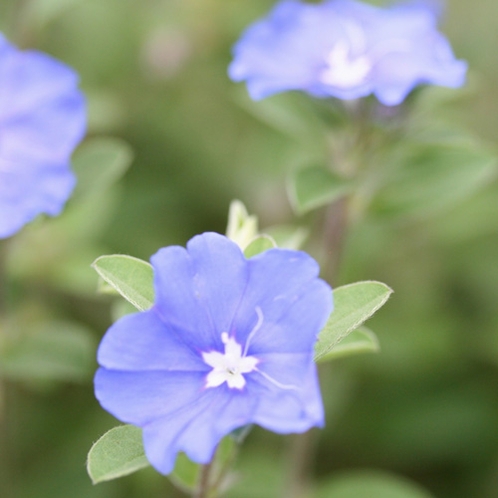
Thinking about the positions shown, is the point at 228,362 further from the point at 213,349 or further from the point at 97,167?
the point at 97,167

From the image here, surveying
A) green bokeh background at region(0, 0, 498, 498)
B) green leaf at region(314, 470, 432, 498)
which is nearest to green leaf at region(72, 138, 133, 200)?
green bokeh background at region(0, 0, 498, 498)

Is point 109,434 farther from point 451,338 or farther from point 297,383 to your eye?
point 451,338

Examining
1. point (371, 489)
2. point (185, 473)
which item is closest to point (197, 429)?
point (185, 473)

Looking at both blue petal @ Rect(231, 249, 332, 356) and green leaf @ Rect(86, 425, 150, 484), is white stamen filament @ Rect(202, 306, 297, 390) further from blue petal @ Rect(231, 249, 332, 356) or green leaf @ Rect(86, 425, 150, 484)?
green leaf @ Rect(86, 425, 150, 484)

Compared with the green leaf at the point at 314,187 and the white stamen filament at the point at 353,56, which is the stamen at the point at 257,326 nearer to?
the green leaf at the point at 314,187

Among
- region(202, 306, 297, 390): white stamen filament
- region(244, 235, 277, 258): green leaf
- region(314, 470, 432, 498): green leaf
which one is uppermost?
region(244, 235, 277, 258): green leaf

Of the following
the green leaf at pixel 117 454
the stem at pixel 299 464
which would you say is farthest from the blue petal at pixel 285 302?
the stem at pixel 299 464
